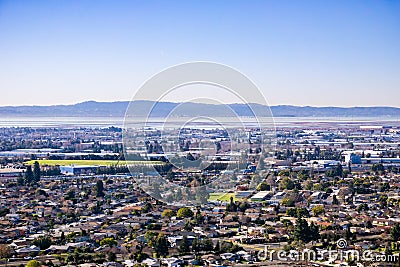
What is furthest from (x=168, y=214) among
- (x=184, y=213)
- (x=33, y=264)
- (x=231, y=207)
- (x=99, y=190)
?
(x=99, y=190)

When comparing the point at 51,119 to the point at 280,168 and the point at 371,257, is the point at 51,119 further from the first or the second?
the point at 371,257

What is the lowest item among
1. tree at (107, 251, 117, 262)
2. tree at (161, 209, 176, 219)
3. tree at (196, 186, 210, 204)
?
tree at (107, 251, 117, 262)

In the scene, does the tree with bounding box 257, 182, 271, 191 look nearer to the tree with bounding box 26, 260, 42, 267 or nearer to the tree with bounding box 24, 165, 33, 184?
the tree with bounding box 24, 165, 33, 184

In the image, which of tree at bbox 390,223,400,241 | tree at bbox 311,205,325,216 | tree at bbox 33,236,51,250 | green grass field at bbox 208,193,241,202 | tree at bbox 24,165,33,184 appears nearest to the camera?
tree at bbox 390,223,400,241

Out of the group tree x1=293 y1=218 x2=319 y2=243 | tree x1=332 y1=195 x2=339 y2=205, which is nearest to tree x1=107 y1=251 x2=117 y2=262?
tree x1=293 y1=218 x2=319 y2=243

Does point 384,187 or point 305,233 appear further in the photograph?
point 384,187

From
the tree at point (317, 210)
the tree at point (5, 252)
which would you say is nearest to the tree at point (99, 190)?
the tree at point (317, 210)

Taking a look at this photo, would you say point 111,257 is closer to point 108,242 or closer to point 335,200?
point 108,242

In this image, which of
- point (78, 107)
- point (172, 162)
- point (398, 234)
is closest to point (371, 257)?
point (398, 234)

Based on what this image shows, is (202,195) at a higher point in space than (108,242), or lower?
higher

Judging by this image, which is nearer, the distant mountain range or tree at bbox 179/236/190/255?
tree at bbox 179/236/190/255

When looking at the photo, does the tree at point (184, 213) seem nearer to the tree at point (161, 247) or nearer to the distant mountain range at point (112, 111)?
the tree at point (161, 247)
